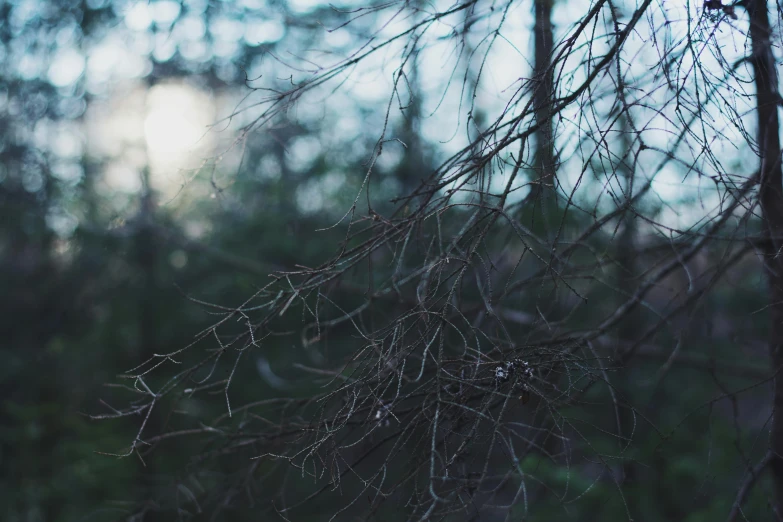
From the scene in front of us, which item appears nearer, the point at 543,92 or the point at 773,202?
the point at 543,92

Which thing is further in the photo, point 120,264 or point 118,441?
point 120,264

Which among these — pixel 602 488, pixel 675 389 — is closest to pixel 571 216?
pixel 602 488

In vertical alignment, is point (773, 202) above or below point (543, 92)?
below

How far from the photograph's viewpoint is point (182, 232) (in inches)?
304

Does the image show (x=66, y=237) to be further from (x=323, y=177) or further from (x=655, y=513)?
(x=655, y=513)

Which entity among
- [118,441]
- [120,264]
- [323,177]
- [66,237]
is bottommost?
[118,441]

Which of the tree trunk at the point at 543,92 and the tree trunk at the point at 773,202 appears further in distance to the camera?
the tree trunk at the point at 773,202

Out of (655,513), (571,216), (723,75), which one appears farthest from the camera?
(655,513)

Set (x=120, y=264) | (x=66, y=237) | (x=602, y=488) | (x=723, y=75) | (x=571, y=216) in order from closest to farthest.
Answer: (x=723, y=75)
(x=571, y=216)
(x=602, y=488)
(x=66, y=237)
(x=120, y=264)

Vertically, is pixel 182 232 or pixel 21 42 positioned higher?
pixel 21 42

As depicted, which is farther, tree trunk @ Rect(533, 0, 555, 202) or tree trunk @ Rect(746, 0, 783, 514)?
tree trunk @ Rect(746, 0, 783, 514)

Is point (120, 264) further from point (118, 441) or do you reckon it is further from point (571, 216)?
point (571, 216)

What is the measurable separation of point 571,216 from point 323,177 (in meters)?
3.43

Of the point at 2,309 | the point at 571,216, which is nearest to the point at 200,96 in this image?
the point at 2,309
